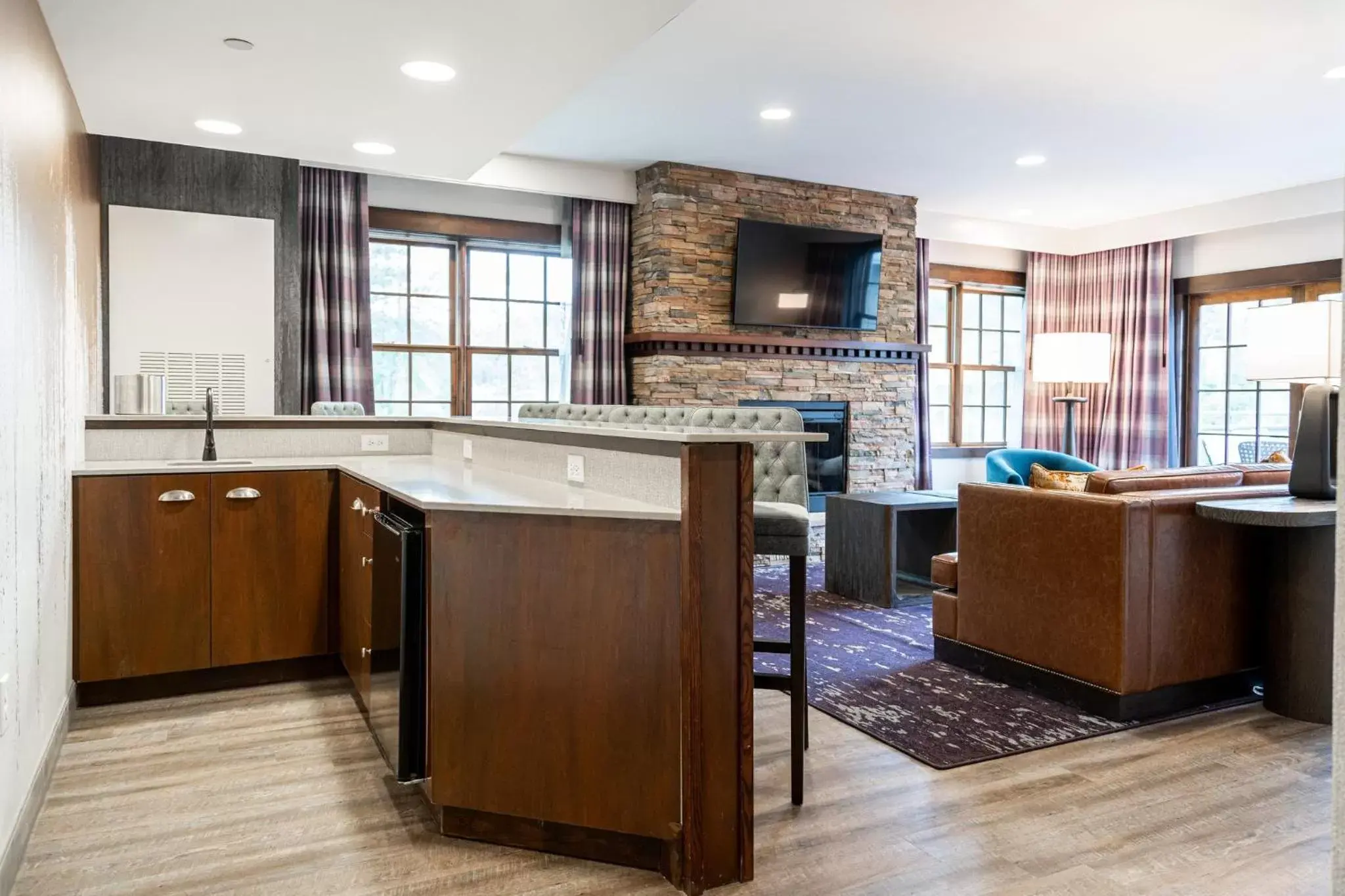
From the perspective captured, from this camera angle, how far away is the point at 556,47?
2.91m

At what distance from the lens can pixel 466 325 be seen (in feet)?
20.9

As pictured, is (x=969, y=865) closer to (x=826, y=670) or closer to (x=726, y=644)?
(x=726, y=644)

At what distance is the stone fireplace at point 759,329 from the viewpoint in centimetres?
634

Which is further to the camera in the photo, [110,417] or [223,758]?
[110,417]

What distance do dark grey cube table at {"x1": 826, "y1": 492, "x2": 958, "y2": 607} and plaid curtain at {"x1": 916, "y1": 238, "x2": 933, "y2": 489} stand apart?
2.42 m

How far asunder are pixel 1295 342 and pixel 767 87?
9.29 ft

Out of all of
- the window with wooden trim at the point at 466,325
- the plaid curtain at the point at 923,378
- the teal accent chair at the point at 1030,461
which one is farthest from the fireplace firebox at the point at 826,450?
the window with wooden trim at the point at 466,325

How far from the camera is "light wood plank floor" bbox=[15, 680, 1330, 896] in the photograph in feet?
6.60

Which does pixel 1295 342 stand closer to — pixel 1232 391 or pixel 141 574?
pixel 1232 391

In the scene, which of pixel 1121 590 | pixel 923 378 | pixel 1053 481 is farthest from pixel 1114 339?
pixel 1121 590

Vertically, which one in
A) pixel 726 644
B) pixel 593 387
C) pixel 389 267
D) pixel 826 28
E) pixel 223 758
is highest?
pixel 826 28

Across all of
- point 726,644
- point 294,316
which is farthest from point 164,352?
point 726,644

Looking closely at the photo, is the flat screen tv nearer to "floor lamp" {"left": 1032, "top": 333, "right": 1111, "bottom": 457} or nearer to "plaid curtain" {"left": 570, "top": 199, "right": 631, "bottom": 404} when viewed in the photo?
"plaid curtain" {"left": 570, "top": 199, "right": 631, "bottom": 404}

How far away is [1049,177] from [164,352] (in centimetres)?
607
